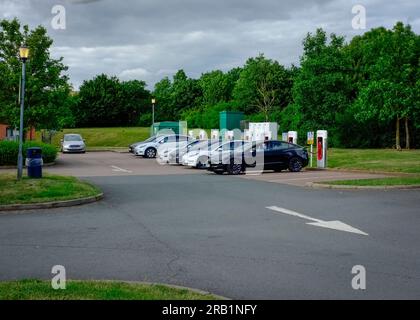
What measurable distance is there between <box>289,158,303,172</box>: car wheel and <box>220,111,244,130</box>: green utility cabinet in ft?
122

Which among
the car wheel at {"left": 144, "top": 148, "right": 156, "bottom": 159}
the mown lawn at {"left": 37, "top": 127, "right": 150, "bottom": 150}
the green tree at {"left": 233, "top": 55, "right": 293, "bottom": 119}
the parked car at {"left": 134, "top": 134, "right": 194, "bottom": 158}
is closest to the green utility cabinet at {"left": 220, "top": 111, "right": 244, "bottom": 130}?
the mown lawn at {"left": 37, "top": 127, "right": 150, "bottom": 150}

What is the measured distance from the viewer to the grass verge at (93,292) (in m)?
5.66

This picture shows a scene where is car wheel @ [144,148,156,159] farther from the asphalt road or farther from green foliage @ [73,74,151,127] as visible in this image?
green foliage @ [73,74,151,127]

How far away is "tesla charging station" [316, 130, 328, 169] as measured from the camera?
85.8ft

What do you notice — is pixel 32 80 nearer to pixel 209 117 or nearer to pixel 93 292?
pixel 93 292

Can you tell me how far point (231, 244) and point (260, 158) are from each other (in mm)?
15390

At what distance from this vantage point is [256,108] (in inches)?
3002

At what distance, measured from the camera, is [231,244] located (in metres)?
8.96

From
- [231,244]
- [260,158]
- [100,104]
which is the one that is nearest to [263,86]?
[100,104]

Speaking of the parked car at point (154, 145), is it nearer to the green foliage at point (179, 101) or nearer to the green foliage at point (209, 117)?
the green foliage at point (209, 117)

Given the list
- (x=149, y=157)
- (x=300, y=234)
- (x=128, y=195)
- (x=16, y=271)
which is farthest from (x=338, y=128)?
(x=16, y=271)

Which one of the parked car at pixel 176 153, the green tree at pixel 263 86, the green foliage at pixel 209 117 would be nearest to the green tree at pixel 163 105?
the green foliage at pixel 209 117
